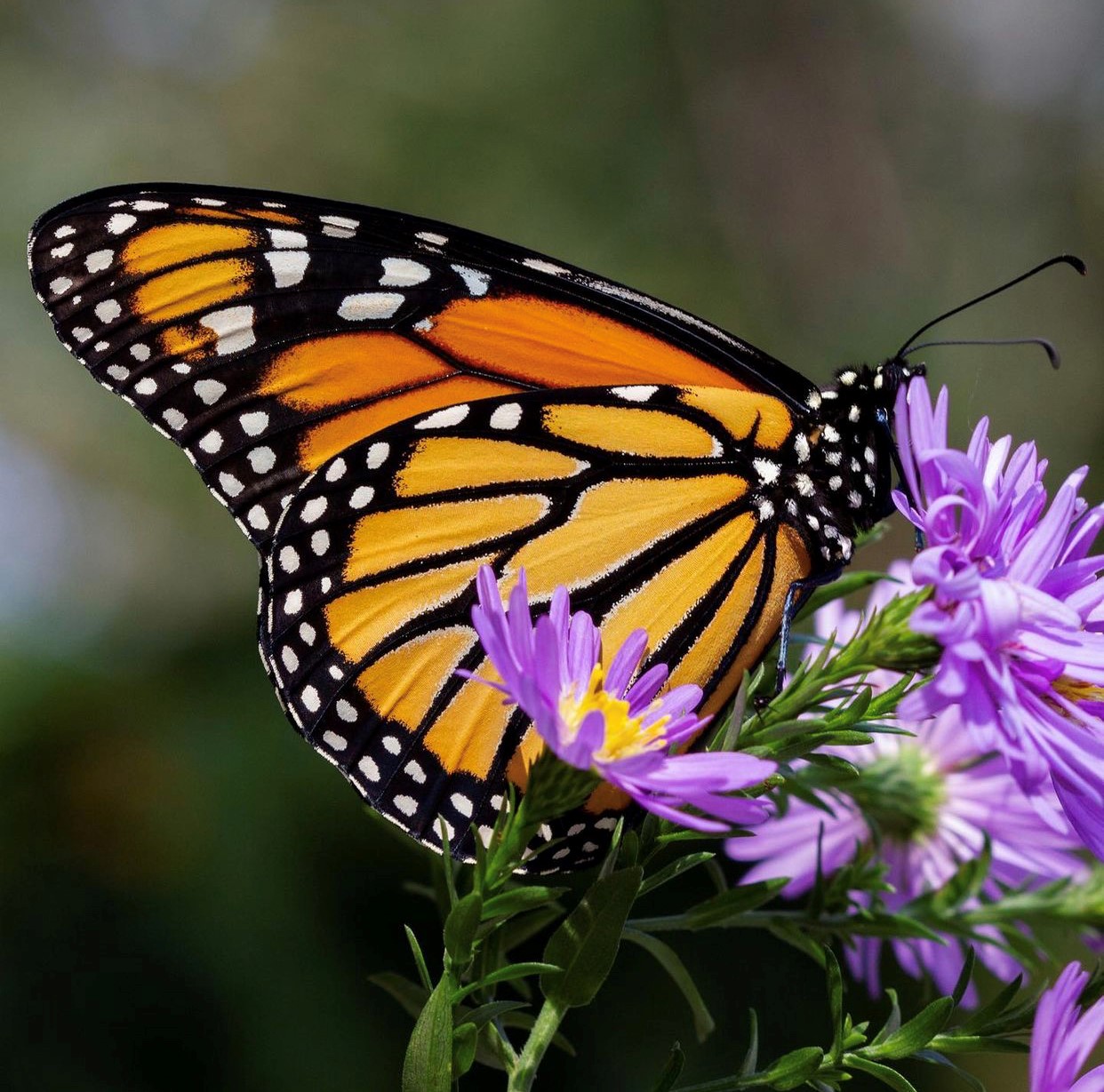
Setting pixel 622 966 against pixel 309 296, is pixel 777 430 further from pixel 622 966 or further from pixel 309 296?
pixel 622 966

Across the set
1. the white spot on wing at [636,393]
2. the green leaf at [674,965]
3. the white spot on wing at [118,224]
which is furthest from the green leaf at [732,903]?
the white spot on wing at [118,224]

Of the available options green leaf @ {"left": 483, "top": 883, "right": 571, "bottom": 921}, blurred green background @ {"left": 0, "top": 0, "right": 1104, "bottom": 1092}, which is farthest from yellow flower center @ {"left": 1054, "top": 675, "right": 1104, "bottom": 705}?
blurred green background @ {"left": 0, "top": 0, "right": 1104, "bottom": 1092}

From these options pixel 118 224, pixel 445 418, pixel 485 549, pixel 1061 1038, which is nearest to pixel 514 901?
pixel 1061 1038

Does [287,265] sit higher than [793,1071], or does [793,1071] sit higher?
[287,265]

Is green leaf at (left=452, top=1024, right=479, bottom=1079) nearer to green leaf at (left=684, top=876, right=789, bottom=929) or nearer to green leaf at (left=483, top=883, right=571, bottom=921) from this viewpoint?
green leaf at (left=483, top=883, right=571, bottom=921)

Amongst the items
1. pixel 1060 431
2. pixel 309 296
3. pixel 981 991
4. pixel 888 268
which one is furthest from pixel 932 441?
pixel 888 268

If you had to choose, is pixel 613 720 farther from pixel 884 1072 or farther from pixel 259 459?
pixel 259 459

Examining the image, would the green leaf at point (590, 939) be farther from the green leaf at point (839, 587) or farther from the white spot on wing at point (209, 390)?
the white spot on wing at point (209, 390)

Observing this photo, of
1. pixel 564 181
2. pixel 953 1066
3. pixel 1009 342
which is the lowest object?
pixel 953 1066
